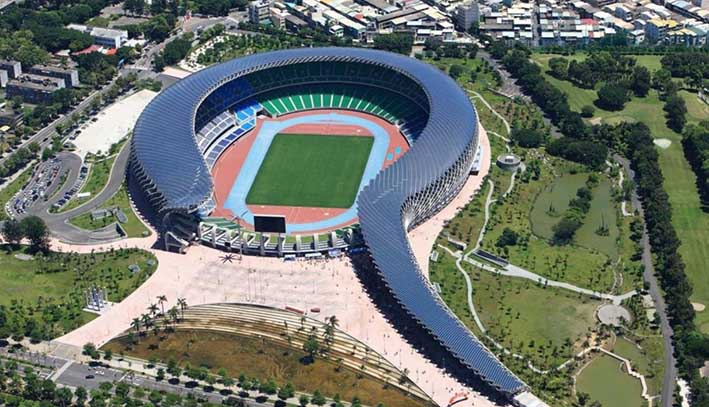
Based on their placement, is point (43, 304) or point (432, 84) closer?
point (43, 304)

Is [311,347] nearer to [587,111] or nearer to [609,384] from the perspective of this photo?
[609,384]

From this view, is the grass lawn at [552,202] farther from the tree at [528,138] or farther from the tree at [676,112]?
the tree at [676,112]

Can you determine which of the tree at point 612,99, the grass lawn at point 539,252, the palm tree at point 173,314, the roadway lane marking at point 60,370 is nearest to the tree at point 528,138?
the grass lawn at point 539,252

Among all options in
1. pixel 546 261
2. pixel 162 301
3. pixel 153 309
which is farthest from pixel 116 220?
pixel 546 261

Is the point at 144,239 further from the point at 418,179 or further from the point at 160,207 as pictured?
the point at 418,179

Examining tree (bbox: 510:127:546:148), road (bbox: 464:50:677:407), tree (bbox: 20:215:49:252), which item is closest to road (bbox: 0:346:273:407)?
tree (bbox: 20:215:49:252)

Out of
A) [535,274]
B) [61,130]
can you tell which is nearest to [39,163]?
[61,130]

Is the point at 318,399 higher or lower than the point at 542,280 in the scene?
lower
